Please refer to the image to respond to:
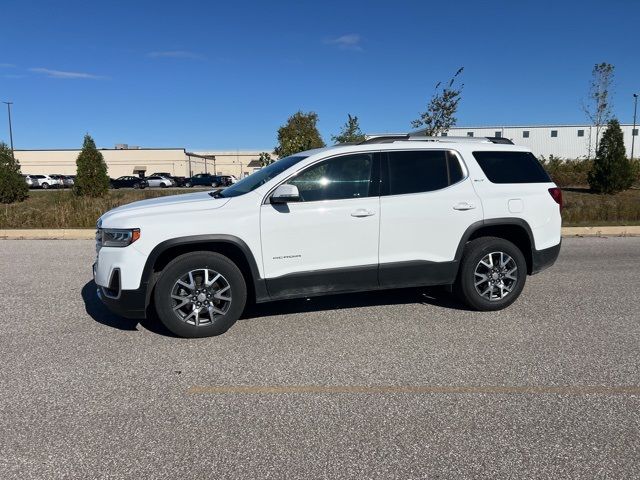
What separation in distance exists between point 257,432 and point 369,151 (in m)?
3.12

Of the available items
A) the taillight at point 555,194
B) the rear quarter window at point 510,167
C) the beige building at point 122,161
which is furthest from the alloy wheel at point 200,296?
the beige building at point 122,161

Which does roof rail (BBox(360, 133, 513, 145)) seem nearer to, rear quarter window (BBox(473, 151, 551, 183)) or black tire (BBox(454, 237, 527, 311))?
rear quarter window (BBox(473, 151, 551, 183))

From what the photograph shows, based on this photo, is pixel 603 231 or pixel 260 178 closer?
pixel 260 178

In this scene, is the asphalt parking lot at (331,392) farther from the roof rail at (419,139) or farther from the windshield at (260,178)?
the roof rail at (419,139)

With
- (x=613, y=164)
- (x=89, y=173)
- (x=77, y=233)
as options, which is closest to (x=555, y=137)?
(x=613, y=164)

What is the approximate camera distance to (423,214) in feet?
16.9

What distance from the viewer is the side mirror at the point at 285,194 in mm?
4594

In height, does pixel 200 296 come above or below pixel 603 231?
above

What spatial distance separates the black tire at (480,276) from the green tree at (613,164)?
2165cm

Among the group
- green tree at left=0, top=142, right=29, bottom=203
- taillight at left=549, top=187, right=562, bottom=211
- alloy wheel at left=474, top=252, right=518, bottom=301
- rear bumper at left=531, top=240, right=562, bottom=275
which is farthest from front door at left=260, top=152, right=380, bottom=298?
green tree at left=0, top=142, right=29, bottom=203

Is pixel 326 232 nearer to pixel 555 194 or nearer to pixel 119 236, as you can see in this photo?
pixel 119 236

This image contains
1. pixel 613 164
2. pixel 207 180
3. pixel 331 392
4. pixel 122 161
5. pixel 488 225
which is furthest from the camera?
pixel 122 161

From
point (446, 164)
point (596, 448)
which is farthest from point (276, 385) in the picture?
point (446, 164)

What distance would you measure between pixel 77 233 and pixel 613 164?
23.1m
